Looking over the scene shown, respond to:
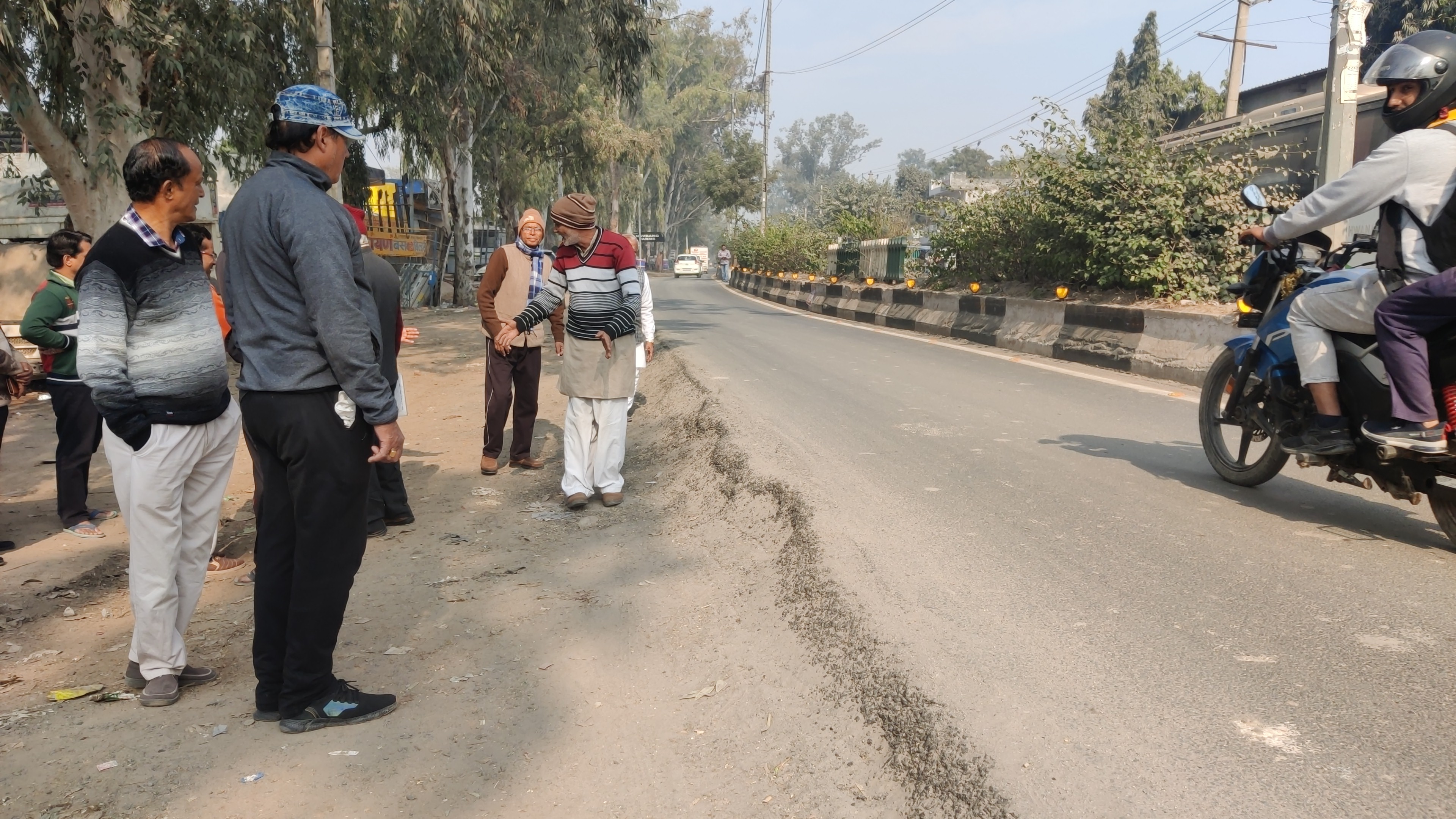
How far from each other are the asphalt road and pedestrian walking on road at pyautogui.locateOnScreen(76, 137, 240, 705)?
250 centimetres

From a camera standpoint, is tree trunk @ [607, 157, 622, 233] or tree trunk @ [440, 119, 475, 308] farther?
tree trunk @ [607, 157, 622, 233]

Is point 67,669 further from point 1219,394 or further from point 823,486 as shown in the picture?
point 1219,394

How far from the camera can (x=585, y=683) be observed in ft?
11.9

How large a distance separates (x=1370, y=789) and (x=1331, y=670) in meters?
0.74

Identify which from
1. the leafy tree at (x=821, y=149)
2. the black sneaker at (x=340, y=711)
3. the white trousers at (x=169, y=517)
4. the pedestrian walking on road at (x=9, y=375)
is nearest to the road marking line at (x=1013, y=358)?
the black sneaker at (x=340, y=711)

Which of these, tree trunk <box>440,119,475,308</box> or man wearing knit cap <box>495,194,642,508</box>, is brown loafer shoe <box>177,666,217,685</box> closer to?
man wearing knit cap <box>495,194,642,508</box>

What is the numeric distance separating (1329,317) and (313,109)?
4.25 m

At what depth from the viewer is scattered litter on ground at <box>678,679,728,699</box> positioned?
347 cm

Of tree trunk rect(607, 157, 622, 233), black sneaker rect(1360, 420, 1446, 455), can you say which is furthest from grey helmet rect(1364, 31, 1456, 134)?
tree trunk rect(607, 157, 622, 233)

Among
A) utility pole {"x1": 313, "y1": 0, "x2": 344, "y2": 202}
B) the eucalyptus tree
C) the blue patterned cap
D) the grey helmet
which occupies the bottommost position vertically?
the blue patterned cap

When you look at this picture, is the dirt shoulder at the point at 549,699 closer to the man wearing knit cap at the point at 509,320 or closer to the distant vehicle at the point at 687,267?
the man wearing knit cap at the point at 509,320

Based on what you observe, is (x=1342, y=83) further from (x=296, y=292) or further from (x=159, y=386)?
(x=159, y=386)

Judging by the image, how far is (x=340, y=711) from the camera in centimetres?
333

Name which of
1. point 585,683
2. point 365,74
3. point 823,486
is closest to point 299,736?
point 585,683
